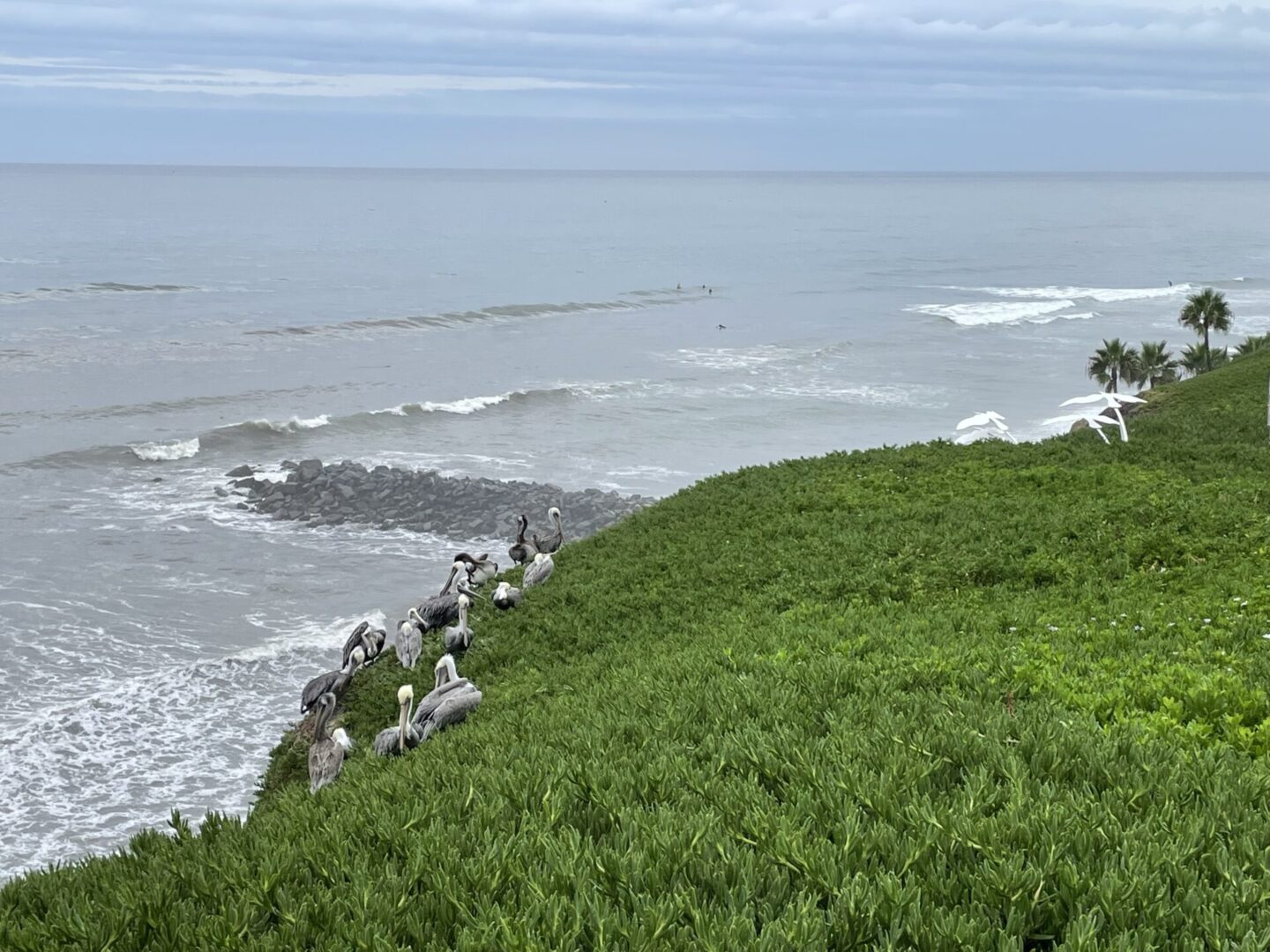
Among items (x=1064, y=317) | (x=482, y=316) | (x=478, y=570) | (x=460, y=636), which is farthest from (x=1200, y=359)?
(x=482, y=316)

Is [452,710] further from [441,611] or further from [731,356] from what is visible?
[731,356]

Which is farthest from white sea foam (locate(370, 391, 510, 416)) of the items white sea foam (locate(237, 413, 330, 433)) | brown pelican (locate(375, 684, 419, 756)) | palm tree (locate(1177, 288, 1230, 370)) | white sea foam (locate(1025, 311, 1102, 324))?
white sea foam (locate(1025, 311, 1102, 324))

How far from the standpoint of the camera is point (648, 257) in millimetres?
128625

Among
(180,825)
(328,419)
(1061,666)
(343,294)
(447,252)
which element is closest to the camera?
(180,825)

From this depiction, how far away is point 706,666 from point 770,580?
495 cm

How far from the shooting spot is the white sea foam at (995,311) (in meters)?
83.4

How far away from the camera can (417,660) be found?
1536cm

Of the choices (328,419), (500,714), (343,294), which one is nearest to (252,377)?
(328,419)

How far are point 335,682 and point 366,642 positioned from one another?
0.93 meters

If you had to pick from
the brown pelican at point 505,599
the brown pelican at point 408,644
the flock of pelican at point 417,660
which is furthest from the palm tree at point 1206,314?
the brown pelican at point 408,644

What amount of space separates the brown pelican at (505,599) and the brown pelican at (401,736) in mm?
5488

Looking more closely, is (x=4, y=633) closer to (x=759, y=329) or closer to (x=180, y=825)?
(x=180, y=825)

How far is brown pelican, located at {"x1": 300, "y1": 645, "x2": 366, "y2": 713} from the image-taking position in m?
14.5

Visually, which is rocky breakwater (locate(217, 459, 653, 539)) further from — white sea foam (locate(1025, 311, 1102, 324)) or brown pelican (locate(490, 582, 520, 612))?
white sea foam (locate(1025, 311, 1102, 324))
